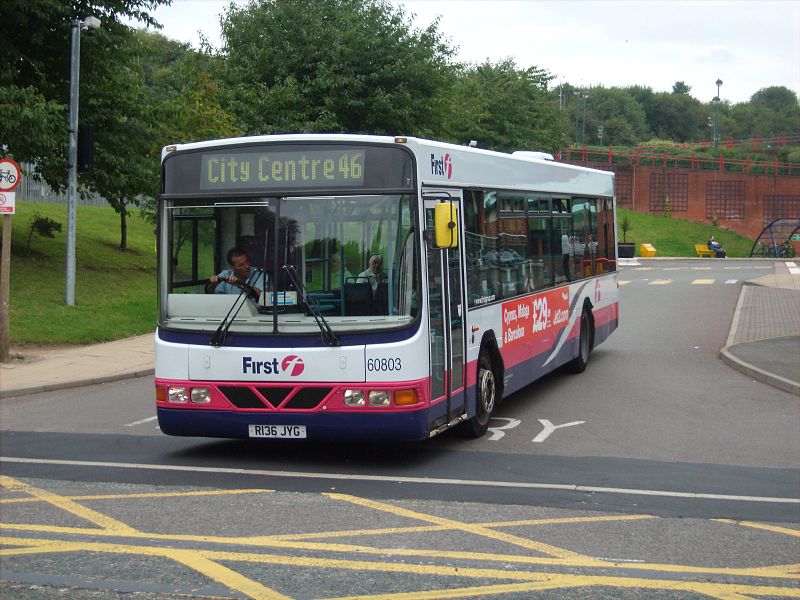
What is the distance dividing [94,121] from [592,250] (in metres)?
14.7

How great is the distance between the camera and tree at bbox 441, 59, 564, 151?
55125 mm

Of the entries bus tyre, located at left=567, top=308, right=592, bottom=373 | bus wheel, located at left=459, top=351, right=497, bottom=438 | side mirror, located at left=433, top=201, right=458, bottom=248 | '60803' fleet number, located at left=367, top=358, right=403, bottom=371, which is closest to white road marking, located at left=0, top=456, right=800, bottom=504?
'60803' fleet number, located at left=367, top=358, right=403, bottom=371

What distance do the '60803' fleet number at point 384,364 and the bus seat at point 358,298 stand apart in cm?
41

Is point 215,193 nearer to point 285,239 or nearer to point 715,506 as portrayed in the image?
point 285,239

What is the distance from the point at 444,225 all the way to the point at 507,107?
4849cm

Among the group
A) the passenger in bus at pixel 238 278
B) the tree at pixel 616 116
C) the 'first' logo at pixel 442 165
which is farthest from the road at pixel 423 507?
the tree at pixel 616 116

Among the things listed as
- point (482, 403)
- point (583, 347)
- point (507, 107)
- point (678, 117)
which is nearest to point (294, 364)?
point (482, 403)

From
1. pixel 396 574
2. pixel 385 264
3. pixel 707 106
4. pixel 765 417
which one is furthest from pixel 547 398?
pixel 707 106

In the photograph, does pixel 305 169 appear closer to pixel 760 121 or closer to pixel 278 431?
pixel 278 431

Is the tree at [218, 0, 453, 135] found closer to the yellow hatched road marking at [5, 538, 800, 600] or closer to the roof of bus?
the roof of bus

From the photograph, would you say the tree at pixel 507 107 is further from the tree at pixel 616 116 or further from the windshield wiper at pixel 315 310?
the tree at pixel 616 116

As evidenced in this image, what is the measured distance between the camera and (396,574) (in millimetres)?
6586

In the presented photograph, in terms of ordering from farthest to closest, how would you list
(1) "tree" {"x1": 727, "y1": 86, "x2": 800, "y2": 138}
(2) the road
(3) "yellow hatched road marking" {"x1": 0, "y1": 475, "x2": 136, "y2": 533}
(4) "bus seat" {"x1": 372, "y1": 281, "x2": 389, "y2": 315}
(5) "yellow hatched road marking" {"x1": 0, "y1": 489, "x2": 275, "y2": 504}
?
1. (1) "tree" {"x1": 727, "y1": 86, "x2": 800, "y2": 138}
2. (4) "bus seat" {"x1": 372, "y1": 281, "x2": 389, "y2": 315}
3. (5) "yellow hatched road marking" {"x1": 0, "y1": 489, "x2": 275, "y2": 504}
4. (3) "yellow hatched road marking" {"x1": 0, "y1": 475, "x2": 136, "y2": 533}
5. (2) the road

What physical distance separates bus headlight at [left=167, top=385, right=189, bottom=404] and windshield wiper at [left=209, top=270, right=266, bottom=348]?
1.69 feet
